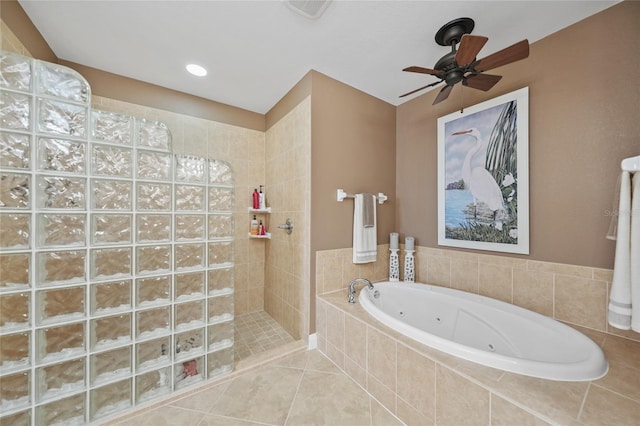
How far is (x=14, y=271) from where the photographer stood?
40.4 inches

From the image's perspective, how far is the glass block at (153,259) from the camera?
4.25ft

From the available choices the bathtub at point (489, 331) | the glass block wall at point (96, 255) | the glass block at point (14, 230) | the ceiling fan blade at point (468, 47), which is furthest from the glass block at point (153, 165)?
the ceiling fan blade at point (468, 47)

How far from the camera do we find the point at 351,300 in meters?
1.79

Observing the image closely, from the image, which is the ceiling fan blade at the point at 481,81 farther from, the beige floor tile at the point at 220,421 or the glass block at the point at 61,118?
the beige floor tile at the point at 220,421

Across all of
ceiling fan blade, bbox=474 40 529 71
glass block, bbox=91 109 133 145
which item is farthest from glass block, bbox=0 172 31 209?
ceiling fan blade, bbox=474 40 529 71

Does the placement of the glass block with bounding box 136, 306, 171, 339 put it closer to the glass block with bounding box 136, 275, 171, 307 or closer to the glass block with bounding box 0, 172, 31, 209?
the glass block with bounding box 136, 275, 171, 307

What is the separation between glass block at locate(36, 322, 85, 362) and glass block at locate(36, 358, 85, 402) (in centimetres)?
4

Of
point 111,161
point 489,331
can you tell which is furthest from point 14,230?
point 489,331

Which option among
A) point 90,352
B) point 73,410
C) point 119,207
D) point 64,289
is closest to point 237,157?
point 119,207

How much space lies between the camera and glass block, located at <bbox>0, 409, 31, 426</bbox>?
3.35 ft

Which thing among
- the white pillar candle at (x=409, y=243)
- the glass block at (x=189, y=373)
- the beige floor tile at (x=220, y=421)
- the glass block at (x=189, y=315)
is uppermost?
the white pillar candle at (x=409, y=243)

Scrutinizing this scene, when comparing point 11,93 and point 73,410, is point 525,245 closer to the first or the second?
point 73,410

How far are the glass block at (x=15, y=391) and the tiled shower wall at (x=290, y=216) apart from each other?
1522mm

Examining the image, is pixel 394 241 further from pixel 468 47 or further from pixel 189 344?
pixel 189 344
